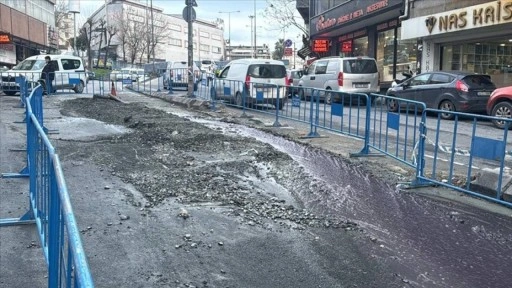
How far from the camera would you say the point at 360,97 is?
386 inches

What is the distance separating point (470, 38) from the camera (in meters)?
20.2

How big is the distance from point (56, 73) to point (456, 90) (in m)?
16.4

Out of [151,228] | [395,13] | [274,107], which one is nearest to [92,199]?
[151,228]

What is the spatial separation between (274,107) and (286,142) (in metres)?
3.29

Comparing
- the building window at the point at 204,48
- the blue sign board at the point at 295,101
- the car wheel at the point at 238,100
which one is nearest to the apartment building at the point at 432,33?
the blue sign board at the point at 295,101

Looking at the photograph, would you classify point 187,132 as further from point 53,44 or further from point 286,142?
point 53,44

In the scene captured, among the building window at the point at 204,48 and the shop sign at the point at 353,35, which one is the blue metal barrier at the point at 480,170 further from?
the building window at the point at 204,48

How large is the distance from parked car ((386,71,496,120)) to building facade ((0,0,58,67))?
102 ft

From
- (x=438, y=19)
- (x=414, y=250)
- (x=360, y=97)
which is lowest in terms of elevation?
(x=414, y=250)

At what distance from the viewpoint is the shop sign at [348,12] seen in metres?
24.0

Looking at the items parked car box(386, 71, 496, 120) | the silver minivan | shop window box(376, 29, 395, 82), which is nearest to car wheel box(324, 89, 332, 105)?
parked car box(386, 71, 496, 120)

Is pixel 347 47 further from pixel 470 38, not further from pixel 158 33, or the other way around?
pixel 158 33

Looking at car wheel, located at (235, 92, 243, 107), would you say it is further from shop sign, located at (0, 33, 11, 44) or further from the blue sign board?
shop sign, located at (0, 33, 11, 44)

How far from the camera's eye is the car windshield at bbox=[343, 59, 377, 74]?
67.0 feet
